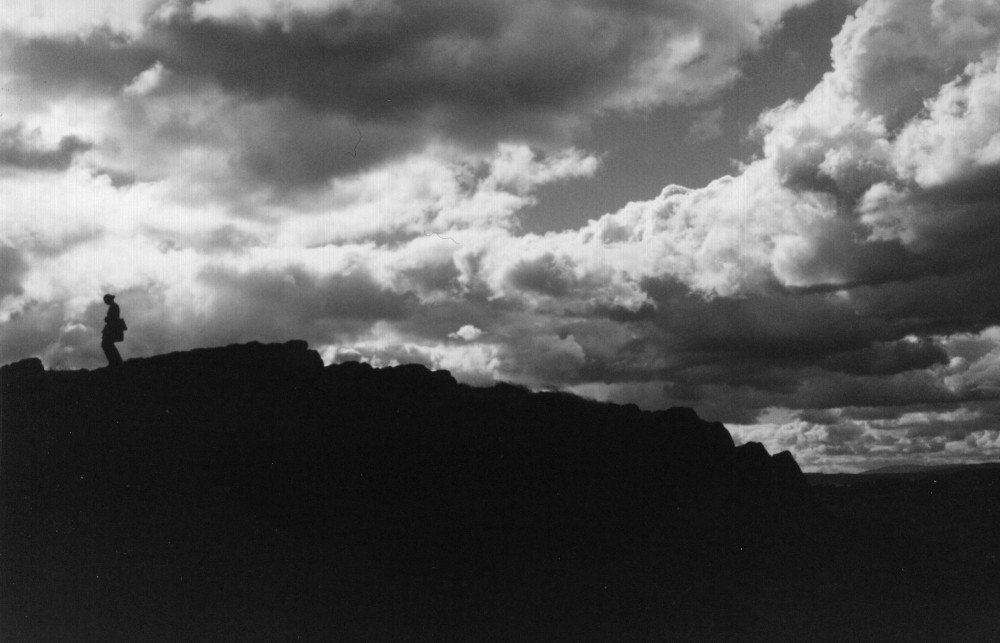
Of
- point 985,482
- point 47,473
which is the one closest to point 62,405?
point 47,473

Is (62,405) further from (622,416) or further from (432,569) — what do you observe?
(622,416)

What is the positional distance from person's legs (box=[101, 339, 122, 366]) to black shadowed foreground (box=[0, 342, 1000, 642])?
449 mm

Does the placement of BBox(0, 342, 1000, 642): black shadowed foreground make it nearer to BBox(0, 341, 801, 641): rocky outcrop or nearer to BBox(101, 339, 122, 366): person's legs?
BBox(0, 341, 801, 641): rocky outcrop

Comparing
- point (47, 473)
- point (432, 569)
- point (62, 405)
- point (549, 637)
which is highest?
point (62, 405)

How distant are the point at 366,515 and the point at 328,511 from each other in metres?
1.42

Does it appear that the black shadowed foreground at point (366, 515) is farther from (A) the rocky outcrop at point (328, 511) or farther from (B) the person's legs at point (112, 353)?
(B) the person's legs at point (112, 353)

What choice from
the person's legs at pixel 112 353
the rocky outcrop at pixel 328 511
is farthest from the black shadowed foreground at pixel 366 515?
the person's legs at pixel 112 353

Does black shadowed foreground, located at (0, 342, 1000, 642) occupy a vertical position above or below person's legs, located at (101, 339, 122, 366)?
below

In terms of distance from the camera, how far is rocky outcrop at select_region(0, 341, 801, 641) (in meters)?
30.0

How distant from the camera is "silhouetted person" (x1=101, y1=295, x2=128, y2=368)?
32500 millimetres

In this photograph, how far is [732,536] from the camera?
43.2m

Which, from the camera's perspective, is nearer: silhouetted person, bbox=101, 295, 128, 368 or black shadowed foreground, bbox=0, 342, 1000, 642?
black shadowed foreground, bbox=0, 342, 1000, 642

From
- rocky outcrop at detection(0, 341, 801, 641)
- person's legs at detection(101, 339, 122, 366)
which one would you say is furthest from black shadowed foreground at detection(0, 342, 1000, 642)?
person's legs at detection(101, 339, 122, 366)

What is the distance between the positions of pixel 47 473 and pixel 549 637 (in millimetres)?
18499
